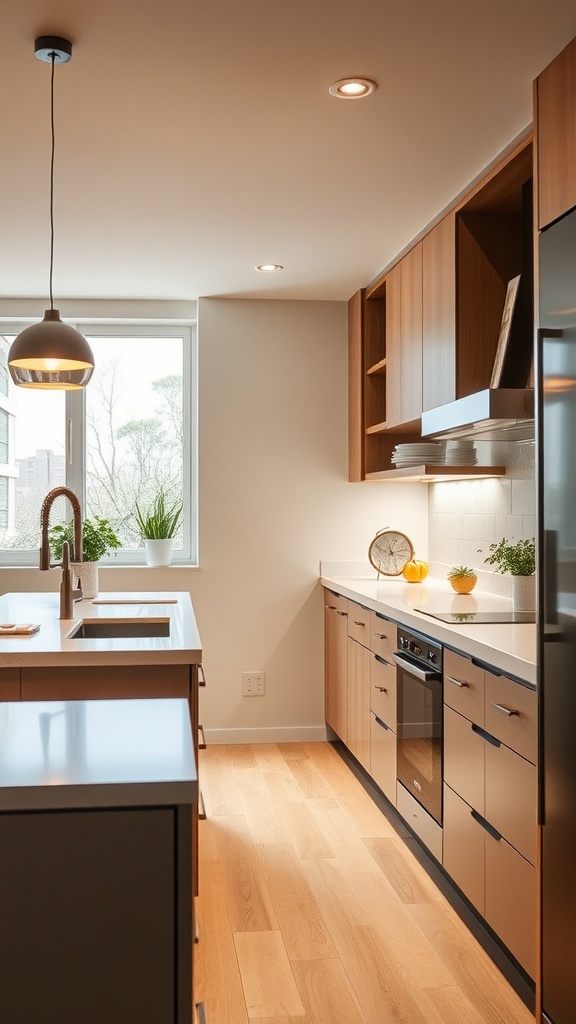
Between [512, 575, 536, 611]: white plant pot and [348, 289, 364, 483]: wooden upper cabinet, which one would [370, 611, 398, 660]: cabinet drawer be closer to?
[512, 575, 536, 611]: white plant pot

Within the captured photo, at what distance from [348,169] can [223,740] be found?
127 inches

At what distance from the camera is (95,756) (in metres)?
1.43

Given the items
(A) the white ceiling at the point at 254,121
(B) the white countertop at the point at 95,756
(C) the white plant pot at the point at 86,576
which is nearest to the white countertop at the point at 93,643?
(C) the white plant pot at the point at 86,576

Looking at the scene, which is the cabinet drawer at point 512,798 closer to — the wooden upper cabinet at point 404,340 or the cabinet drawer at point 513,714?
the cabinet drawer at point 513,714

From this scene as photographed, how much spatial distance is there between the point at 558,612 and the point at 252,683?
330 centimetres

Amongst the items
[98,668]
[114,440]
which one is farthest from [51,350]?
[114,440]

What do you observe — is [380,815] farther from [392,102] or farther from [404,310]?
[392,102]

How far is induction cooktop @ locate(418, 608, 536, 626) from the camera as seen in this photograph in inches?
124

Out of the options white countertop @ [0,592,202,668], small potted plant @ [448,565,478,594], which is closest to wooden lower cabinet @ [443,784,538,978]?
white countertop @ [0,592,202,668]

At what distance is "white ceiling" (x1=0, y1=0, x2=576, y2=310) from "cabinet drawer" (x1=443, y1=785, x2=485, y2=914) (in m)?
2.11

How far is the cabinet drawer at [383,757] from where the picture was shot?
374 cm

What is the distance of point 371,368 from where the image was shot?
4922 millimetres

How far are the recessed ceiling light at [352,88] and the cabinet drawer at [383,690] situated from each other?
2.11 meters

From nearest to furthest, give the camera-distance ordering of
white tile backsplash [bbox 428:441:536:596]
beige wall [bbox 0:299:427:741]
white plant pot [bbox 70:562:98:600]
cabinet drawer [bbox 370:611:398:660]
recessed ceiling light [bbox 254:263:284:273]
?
cabinet drawer [bbox 370:611:398:660], white tile backsplash [bbox 428:441:536:596], white plant pot [bbox 70:562:98:600], recessed ceiling light [bbox 254:263:284:273], beige wall [bbox 0:299:427:741]
